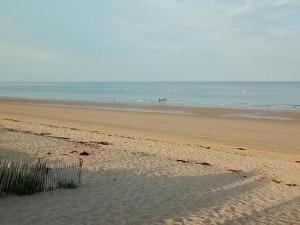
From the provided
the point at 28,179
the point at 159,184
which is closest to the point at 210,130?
the point at 159,184

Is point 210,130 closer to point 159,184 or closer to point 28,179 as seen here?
point 159,184

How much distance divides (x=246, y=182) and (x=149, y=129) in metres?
14.0

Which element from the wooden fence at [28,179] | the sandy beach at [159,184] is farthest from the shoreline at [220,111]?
the wooden fence at [28,179]

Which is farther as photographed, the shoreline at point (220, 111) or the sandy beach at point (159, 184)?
the shoreline at point (220, 111)

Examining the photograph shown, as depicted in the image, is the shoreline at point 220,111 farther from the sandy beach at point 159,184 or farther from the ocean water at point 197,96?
the sandy beach at point 159,184

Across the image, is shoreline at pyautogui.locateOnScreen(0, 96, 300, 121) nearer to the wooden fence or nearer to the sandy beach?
the sandy beach

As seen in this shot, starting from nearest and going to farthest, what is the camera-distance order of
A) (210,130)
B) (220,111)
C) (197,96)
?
1. (210,130)
2. (220,111)
3. (197,96)

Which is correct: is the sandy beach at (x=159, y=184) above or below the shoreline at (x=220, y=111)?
above

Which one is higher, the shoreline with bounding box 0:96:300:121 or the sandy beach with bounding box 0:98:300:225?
the sandy beach with bounding box 0:98:300:225

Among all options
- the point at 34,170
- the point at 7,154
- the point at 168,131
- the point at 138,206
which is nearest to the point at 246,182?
the point at 138,206

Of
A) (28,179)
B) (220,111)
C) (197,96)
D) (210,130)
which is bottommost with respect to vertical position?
(210,130)

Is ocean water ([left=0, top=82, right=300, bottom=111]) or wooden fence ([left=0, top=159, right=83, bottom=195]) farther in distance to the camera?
ocean water ([left=0, top=82, right=300, bottom=111])

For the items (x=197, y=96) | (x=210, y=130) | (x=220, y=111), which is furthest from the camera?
(x=197, y=96)

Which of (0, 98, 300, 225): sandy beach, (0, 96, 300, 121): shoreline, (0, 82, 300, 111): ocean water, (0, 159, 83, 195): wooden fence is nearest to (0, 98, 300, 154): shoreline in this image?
(0, 98, 300, 225): sandy beach
